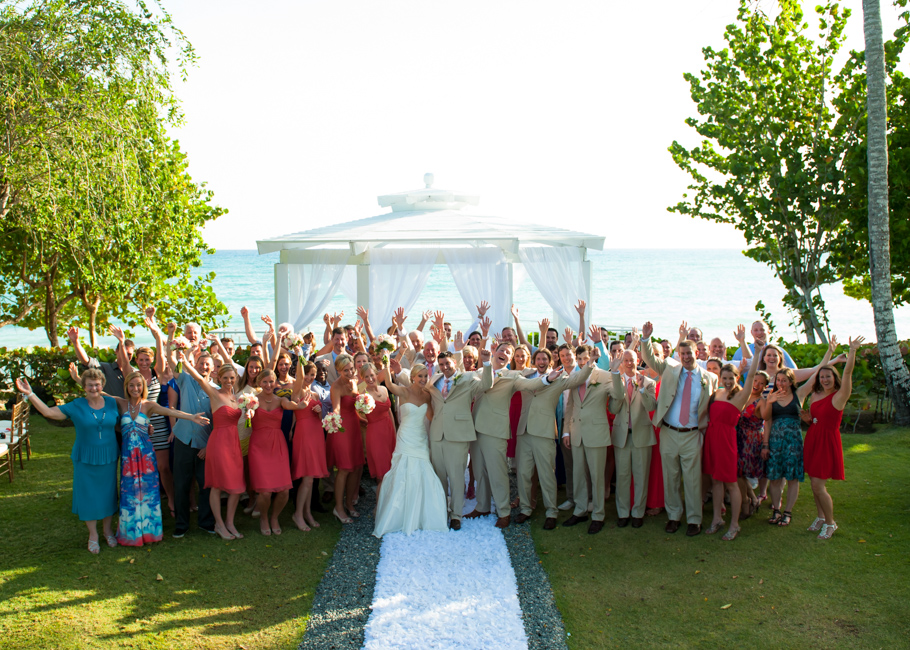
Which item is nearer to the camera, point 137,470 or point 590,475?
point 137,470

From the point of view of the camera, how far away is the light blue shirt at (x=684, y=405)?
6348mm

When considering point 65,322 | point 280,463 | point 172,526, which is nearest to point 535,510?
point 280,463

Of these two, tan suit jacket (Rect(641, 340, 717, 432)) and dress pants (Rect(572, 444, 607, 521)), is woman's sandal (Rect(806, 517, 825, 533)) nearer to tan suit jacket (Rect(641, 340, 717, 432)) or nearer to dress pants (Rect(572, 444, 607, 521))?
tan suit jacket (Rect(641, 340, 717, 432))

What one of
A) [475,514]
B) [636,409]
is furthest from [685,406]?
[475,514]

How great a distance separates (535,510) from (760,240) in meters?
7.89

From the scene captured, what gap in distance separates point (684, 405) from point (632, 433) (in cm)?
54

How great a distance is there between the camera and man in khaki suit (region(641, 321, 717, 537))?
6352mm

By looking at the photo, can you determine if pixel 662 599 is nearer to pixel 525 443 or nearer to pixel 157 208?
pixel 525 443

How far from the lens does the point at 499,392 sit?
6.80 metres

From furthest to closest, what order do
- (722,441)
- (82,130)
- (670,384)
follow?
(82,130), (670,384), (722,441)

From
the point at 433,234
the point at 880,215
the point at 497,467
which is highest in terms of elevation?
the point at 880,215

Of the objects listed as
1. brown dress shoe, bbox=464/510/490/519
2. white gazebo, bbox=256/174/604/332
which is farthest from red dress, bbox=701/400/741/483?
white gazebo, bbox=256/174/604/332

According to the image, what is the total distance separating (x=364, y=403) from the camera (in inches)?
254

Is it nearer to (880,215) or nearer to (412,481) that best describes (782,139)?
(880,215)
